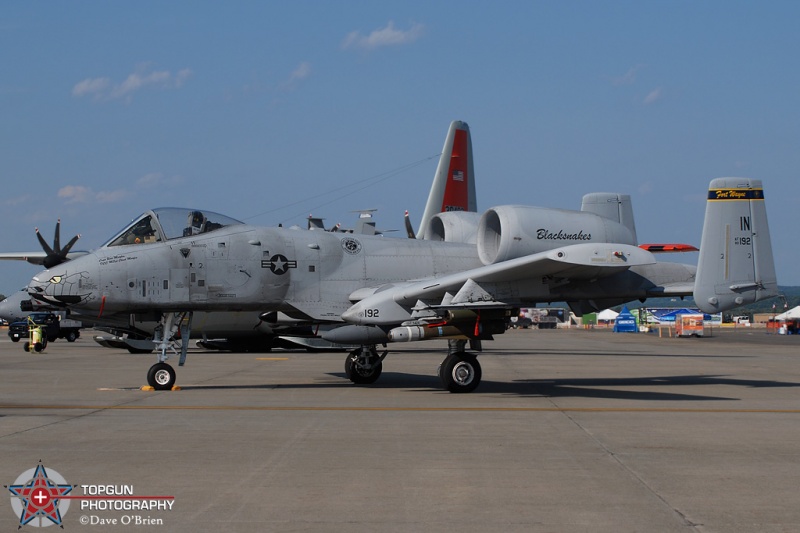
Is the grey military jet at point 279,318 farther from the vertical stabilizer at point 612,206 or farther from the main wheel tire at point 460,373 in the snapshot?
the vertical stabilizer at point 612,206

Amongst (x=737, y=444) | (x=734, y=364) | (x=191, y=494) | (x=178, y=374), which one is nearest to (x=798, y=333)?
(x=734, y=364)

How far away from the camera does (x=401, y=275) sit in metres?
16.8

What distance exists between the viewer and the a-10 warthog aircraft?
1452 cm

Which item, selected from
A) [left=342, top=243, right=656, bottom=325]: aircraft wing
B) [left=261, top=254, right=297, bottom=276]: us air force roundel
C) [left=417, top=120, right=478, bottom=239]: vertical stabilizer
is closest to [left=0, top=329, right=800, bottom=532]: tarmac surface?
[left=342, top=243, right=656, bottom=325]: aircraft wing

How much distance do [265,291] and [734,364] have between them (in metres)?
16.1

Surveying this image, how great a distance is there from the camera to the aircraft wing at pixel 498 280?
13.7m

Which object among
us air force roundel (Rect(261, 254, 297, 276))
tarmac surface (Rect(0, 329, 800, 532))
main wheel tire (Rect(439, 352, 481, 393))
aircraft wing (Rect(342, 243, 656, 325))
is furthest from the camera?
us air force roundel (Rect(261, 254, 297, 276))

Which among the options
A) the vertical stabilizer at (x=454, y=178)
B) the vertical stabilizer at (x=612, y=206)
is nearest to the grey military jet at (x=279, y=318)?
the vertical stabilizer at (x=454, y=178)

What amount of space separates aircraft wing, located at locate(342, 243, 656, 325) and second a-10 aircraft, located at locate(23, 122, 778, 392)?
0.07 feet

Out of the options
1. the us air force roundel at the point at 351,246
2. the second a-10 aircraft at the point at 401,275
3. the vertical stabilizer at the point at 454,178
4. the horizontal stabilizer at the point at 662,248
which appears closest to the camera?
the second a-10 aircraft at the point at 401,275

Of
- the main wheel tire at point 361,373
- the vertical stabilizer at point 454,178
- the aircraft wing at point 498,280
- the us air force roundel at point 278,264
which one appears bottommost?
the main wheel tire at point 361,373

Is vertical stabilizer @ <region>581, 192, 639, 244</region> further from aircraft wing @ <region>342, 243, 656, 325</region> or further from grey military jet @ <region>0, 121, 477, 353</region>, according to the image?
grey military jet @ <region>0, 121, 477, 353</region>

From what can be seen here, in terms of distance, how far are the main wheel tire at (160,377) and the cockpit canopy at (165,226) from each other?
2.31 metres

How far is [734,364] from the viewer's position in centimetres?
2581
